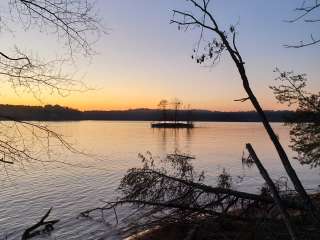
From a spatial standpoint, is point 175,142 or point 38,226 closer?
point 38,226

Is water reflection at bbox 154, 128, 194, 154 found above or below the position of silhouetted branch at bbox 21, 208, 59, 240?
below

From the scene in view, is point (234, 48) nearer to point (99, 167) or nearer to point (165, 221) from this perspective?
point (165, 221)

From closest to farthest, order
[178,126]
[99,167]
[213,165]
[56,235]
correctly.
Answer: [56,235] → [99,167] → [213,165] → [178,126]

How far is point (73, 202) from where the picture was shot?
76.1 ft

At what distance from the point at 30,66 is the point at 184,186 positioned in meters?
4.38

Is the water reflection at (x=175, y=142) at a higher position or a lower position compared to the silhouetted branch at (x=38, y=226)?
lower

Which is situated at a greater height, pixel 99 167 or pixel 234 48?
pixel 234 48

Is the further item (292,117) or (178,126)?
(178,126)

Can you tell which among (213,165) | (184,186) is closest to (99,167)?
(213,165)

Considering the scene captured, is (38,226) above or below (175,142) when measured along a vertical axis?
above

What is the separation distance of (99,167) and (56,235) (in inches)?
843

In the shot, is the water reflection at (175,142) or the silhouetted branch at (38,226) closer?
the silhouetted branch at (38,226)

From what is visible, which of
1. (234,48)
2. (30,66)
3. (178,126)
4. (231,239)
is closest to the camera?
(30,66)

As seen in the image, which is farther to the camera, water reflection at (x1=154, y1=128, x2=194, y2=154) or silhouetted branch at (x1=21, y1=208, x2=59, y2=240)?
water reflection at (x1=154, y1=128, x2=194, y2=154)
